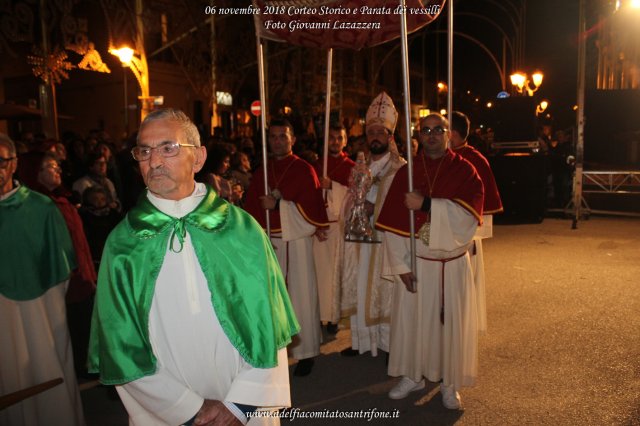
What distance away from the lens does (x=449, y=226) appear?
4.12m

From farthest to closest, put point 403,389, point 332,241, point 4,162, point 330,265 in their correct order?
point 332,241 → point 330,265 → point 403,389 → point 4,162

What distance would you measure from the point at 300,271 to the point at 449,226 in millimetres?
1652

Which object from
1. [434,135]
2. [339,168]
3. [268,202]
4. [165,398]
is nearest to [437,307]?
[434,135]

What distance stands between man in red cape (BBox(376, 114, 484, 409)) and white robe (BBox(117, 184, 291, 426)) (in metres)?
2.10

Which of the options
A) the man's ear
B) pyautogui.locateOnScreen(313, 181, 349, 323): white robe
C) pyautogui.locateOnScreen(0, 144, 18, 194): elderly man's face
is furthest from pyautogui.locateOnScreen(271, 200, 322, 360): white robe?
the man's ear

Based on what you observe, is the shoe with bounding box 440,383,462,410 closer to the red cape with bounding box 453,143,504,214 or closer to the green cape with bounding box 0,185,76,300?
the red cape with bounding box 453,143,504,214

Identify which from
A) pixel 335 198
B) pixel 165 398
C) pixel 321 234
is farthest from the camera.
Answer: pixel 335 198

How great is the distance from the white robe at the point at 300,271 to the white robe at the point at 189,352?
2834 millimetres

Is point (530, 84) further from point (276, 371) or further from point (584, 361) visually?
point (276, 371)

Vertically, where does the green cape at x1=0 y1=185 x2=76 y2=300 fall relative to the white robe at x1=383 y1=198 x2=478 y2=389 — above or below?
above

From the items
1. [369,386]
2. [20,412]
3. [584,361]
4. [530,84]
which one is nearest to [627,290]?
[584,361]

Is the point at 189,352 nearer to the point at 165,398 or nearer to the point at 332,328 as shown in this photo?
the point at 165,398

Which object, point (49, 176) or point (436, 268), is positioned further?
point (49, 176)

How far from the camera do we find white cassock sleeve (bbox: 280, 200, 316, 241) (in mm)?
5184
